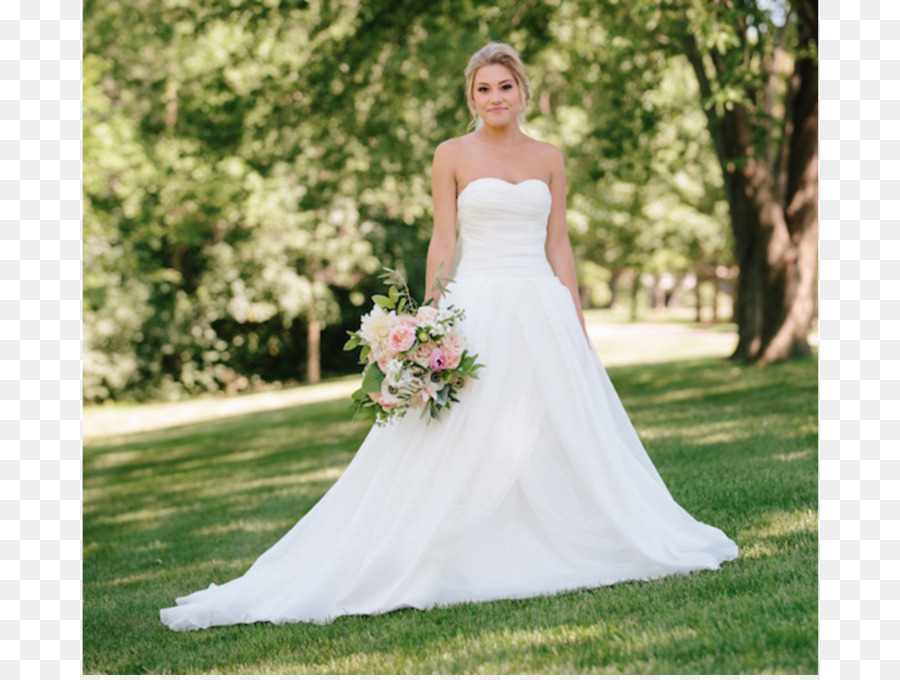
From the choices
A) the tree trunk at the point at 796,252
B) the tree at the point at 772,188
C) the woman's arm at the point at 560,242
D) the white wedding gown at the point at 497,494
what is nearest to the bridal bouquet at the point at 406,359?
the white wedding gown at the point at 497,494

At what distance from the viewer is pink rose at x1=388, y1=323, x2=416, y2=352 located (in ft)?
14.8

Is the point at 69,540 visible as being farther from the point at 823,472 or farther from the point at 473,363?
the point at 823,472

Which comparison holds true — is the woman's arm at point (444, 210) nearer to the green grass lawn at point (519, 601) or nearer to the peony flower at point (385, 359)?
the peony flower at point (385, 359)

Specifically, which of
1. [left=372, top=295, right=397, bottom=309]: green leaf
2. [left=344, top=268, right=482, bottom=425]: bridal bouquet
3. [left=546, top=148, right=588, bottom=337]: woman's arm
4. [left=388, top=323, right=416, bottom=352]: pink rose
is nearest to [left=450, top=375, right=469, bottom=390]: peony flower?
[left=344, top=268, right=482, bottom=425]: bridal bouquet

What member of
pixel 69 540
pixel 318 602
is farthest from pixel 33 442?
pixel 318 602

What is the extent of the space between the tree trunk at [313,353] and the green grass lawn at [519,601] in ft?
48.0

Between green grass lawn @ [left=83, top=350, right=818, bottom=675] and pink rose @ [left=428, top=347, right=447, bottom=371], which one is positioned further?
pink rose @ [left=428, top=347, right=447, bottom=371]

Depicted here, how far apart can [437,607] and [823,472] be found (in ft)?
6.20

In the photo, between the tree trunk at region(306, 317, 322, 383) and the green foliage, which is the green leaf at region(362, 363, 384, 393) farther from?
the tree trunk at region(306, 317, 322, 383)

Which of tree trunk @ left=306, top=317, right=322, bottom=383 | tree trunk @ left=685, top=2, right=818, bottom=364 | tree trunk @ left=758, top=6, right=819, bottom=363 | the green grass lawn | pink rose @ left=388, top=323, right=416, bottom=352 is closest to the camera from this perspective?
the green grass lawn

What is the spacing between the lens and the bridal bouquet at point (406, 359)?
Result: 4.53 m

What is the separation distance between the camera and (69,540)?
408 centimetres

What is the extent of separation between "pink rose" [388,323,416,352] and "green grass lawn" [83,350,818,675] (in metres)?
1.24

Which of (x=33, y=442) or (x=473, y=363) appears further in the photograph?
(x=473, y=363)
